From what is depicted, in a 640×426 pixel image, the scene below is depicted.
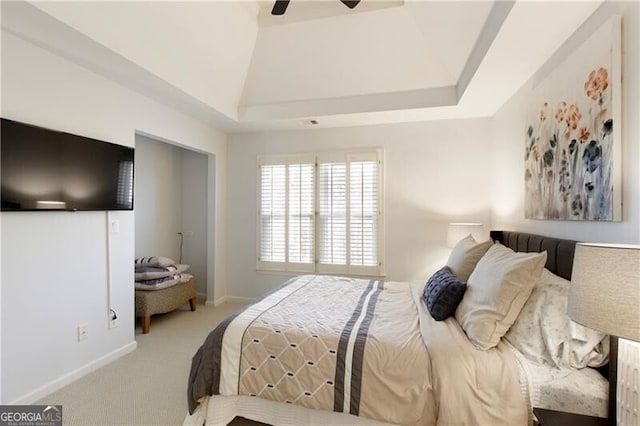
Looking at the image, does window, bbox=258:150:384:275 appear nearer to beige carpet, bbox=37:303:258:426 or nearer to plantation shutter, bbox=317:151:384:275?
plantation shutter, bbox=317:151:384:275

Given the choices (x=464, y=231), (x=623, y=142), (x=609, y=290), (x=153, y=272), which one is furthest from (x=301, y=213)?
(x=609, y=290)

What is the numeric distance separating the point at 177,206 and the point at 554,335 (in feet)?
15.8

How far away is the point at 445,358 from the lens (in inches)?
55.9

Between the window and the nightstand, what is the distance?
2612mm

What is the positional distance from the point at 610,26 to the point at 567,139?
603 millimetres

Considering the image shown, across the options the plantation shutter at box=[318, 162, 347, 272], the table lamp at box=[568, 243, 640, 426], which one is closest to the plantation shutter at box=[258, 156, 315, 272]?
the plantation shutter at box=[318, 162, 347, 272]

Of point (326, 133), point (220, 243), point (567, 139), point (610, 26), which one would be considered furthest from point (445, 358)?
point (220, 243)

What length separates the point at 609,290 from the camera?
0.93 meters

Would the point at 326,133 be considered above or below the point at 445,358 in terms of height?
above

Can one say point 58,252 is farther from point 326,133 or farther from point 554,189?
point 554,189

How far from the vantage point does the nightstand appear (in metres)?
1.15

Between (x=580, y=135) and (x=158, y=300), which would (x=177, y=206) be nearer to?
(x=158, y=300)

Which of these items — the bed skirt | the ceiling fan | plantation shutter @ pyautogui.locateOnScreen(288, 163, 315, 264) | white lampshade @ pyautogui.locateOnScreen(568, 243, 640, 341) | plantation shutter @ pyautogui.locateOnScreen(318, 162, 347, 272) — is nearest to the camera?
white lampshade @ pyautogui.locateOnScreen(568, 243, 640, 341)

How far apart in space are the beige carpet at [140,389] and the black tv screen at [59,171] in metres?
1.37
